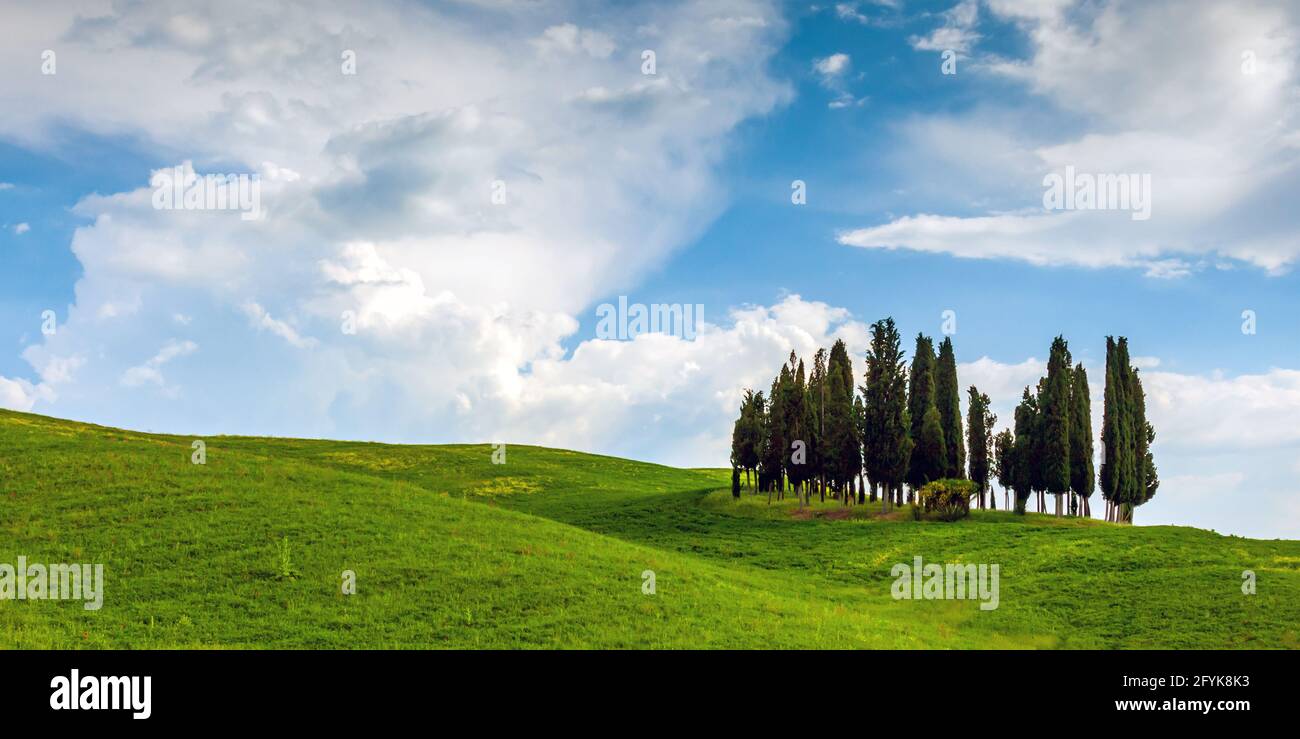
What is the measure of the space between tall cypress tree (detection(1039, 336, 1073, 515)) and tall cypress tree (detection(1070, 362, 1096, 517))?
36.5 inches

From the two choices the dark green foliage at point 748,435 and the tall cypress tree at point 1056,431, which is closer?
the tall cypress tree at point 1056,431

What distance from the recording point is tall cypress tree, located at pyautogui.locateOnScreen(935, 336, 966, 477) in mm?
81069

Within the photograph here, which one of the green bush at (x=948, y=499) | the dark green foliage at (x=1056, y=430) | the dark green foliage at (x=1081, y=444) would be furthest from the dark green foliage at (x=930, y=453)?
the dark green foliage at (x=1081, y=444)

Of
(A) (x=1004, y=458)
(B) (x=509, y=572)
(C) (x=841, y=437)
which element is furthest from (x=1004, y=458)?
(B) (x=509, y=572)

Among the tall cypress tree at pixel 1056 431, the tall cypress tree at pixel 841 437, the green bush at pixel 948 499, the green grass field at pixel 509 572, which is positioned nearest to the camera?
the green grass field at pixel 509 572

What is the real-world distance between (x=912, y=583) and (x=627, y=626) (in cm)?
2479

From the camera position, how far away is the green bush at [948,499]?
232 ft

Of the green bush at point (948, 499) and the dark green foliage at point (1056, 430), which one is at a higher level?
the dark green foliage at point (1056, 430)

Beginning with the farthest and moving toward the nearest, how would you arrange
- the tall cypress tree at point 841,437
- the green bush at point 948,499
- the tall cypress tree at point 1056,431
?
1. the tall cypress tree at point 841,437
2. the tall cypress tree at point 1056,431
3. the green bush at point 948,499

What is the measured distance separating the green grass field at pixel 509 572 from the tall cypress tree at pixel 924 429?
37.6ft

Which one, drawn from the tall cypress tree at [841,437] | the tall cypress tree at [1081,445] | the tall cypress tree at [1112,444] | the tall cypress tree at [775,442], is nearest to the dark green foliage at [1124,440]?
the tall cypress tree at [1112,444]

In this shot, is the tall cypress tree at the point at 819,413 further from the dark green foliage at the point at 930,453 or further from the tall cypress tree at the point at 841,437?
the dark green foliage at the point at 930,453
